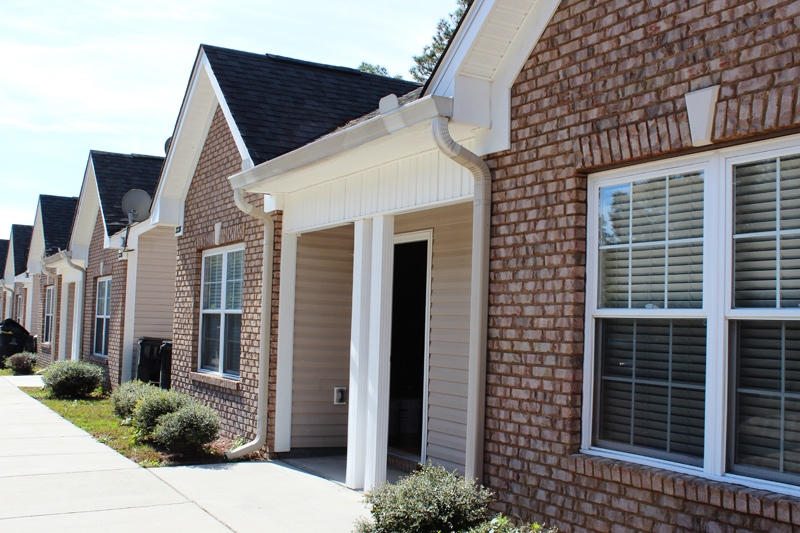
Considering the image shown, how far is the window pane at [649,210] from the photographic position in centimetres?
490

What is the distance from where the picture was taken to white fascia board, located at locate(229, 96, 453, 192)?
5.92 metres

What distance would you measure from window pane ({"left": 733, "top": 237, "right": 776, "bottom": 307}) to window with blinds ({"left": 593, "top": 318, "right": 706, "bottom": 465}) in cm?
32

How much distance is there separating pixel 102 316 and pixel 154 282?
→ 10.2ft

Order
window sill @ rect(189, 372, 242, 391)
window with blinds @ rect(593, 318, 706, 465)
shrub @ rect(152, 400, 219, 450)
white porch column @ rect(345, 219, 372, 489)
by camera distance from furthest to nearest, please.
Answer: window sill @ rect(189, 372, 242, 391) → shrub @ rect(152, 400, 219, 450) → white porch column @ rect(345, 219, 372, 489) → window with blinds @ rect(593, 318, 706, 465)

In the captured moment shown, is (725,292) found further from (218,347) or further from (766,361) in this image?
(218,347)

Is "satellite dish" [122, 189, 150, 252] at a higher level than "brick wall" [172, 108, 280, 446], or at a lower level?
higher

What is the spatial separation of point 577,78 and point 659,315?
5.40 feet

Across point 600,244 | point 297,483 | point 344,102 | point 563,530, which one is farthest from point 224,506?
point 344,102

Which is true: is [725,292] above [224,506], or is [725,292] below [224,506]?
above

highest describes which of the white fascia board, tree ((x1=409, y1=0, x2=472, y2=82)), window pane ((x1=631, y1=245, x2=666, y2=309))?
tree ((x1=409, y1=0, x2=472, y2=82))

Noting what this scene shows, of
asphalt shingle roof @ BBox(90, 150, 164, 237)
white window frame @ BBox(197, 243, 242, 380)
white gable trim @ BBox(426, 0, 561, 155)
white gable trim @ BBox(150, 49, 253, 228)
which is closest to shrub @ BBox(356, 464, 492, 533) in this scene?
white gable trim @ BBox(426, 0, 561, 155)

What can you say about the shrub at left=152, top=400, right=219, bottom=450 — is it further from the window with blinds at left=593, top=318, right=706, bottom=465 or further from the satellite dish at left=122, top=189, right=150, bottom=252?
the satellite dish at left=122, top=189, right=150, bottom=252

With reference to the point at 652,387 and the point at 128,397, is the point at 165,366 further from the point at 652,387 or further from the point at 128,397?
the point at 652,387

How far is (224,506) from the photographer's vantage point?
7.41 m
